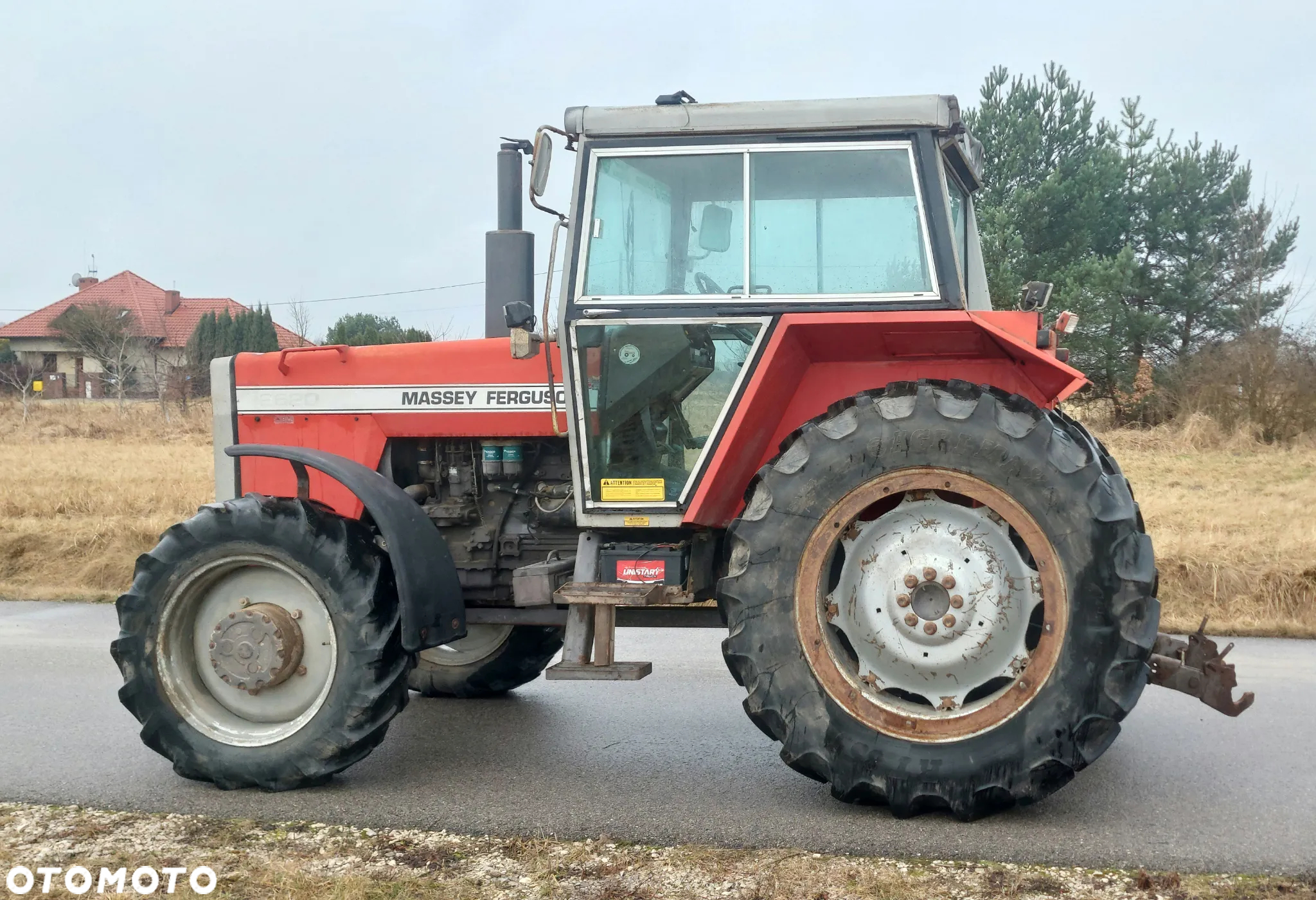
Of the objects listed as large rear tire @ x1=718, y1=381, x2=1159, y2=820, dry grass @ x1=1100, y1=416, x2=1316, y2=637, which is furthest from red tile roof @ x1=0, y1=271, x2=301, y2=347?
large rear tire @ x1=718, y1=381, x2=1159, y2=820

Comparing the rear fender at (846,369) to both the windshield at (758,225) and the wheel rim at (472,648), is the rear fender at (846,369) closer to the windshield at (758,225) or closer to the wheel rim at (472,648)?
the windshield at (758,225)

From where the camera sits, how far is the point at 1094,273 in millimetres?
21281

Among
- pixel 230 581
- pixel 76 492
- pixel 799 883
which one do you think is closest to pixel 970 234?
pixel 799 883

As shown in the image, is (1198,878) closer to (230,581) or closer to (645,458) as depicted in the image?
(645,458)

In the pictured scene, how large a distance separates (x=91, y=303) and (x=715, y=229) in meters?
48.6

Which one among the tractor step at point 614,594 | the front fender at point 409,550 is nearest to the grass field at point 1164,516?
the tractor step at point 614,594

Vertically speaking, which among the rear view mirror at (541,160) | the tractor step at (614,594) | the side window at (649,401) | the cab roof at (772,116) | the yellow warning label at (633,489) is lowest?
the tractor step at (614,594)

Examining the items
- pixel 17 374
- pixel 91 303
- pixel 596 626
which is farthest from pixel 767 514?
pixel 91 303

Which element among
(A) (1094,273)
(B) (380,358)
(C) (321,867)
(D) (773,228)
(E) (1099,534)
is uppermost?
(A) (1094,273)

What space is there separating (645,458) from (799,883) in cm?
174

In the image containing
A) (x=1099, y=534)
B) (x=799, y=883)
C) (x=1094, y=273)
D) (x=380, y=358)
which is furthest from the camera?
(x=1094, y=273)

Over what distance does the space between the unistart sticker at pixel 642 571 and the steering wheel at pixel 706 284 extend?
1.02m

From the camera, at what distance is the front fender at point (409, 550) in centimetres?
452

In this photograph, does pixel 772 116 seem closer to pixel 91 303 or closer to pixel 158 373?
pixel 158 373
